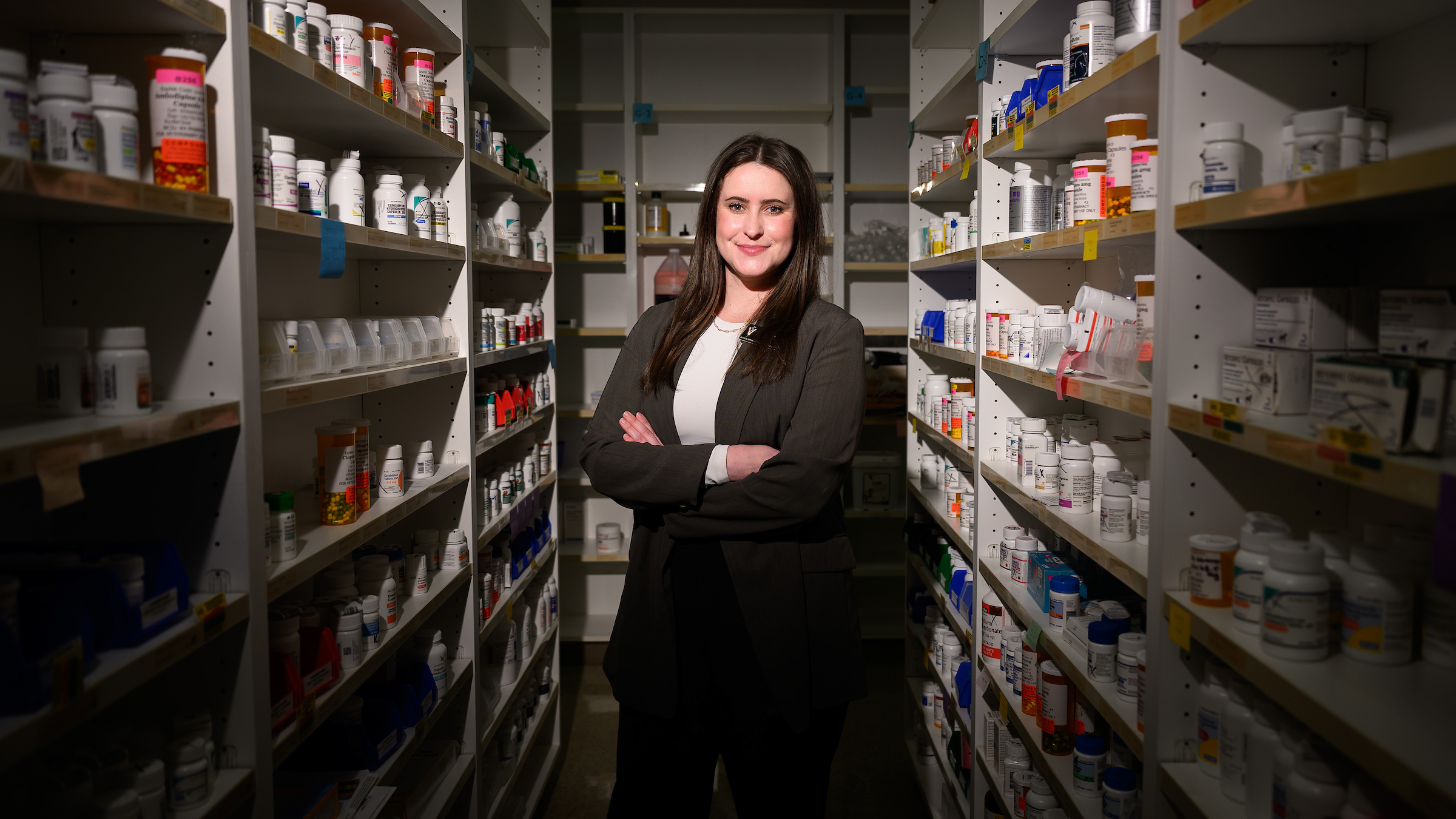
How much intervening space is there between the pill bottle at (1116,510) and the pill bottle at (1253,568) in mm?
462

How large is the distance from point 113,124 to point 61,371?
0.35 metres

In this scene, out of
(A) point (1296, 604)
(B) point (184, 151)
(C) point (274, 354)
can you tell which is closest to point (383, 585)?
(C) point (274, 354)

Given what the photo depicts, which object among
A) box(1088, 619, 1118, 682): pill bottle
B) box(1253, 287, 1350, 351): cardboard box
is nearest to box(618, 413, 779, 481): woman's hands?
box(1088, 619, 1118, 682): pill bottle

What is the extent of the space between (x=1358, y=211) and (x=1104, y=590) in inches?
52.5

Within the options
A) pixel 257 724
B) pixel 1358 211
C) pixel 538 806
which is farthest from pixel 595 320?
pixel 1358 211

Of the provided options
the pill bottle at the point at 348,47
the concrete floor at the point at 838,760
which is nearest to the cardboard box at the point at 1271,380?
the pill bottle at the point at 348,47

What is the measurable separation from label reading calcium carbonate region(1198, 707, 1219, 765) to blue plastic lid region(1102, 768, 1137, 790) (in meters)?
0.37

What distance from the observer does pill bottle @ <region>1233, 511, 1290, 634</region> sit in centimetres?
135

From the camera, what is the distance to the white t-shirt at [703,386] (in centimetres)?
210

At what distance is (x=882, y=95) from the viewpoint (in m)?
4.98

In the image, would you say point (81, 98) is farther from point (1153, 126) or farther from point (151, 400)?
point (1153, 126)

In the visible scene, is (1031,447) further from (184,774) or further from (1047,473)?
(184,774)

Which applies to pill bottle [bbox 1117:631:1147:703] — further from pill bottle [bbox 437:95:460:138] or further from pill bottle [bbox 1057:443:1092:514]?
pill bottle [bbox 437:95:460:138]

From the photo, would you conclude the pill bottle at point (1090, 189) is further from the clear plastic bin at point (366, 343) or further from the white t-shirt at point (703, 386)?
the clear plastic bin at point (366, 343)
